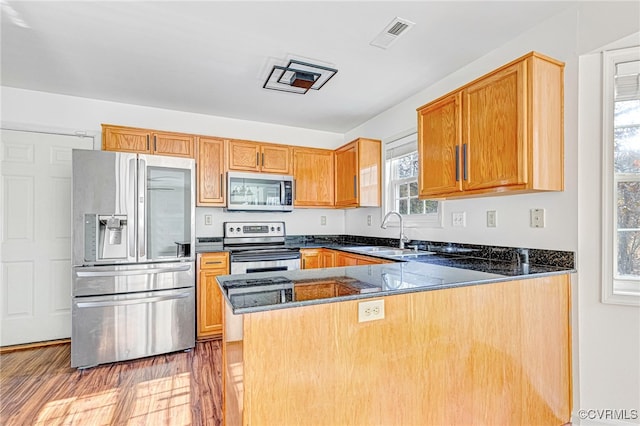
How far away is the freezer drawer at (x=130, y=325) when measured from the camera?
2.59 m

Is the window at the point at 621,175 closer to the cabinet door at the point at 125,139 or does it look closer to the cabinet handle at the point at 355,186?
the cabinet handle at the point at 355,186

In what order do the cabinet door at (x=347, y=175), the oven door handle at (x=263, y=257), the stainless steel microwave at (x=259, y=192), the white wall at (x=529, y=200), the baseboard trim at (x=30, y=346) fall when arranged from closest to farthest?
1. the white wall at (x=529, y=200)
2. the baseboard trim at (x=30, y=346)
3. the oven door handle at (x=263, y=257)
4. the stainless steel microwave at (x=259, y=192)
5. the cabinet door at (x=347, y=175)

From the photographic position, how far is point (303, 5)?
1.83 meters

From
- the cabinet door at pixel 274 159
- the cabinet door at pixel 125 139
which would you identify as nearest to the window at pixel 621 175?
the cabinet door at pixel 274 159

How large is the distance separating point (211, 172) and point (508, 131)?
2866mm

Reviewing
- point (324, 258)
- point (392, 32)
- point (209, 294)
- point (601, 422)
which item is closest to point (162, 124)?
point (209, 294)

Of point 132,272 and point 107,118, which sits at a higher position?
point 107,118

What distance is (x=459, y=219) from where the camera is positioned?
259cm

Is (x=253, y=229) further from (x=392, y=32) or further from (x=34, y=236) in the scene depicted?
(x=392, y=32)

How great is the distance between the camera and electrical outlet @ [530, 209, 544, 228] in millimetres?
1949

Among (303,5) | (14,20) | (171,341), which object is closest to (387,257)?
(303,5)

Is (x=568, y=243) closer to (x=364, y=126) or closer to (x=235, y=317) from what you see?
(x=235, y=317)

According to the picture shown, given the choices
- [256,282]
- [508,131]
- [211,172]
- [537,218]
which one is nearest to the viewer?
[256,282]

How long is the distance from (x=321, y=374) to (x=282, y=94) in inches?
105
